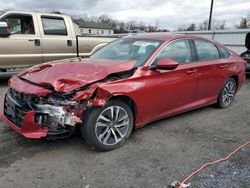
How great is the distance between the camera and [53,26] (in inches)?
310

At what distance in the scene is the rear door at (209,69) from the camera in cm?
484

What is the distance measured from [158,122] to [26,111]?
91.5 inches

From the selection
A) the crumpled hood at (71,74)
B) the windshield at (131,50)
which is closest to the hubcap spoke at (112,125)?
the crumpled hood at (71,74)

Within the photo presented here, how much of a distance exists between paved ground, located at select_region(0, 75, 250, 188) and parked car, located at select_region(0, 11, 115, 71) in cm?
339

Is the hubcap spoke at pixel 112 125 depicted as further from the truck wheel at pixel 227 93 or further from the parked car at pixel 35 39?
the parked car at pixel 35 39

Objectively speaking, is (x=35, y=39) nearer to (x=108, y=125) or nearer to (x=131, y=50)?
→ (x=131, y=50)

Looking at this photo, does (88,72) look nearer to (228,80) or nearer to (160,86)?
(160,86)

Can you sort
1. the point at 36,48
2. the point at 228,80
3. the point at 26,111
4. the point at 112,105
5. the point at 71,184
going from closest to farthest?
the point at 71,184 → the point at 26,111 → the point at 112,105 → the point at 228,80 → the point at 36,48

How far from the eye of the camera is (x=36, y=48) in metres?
7.52

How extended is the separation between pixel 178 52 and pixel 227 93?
1884mm

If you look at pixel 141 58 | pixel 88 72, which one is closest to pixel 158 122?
pixel 141 58

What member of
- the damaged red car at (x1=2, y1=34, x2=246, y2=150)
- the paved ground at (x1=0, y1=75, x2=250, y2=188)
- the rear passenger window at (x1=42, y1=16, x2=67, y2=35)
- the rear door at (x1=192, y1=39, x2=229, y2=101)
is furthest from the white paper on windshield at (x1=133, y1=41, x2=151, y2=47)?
the rear passenger window at (x1=42, y1=16, x2=67, y2=35)

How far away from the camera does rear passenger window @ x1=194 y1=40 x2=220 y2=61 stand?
16.1 ft

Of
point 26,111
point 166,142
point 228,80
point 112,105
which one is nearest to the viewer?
point 26,111
